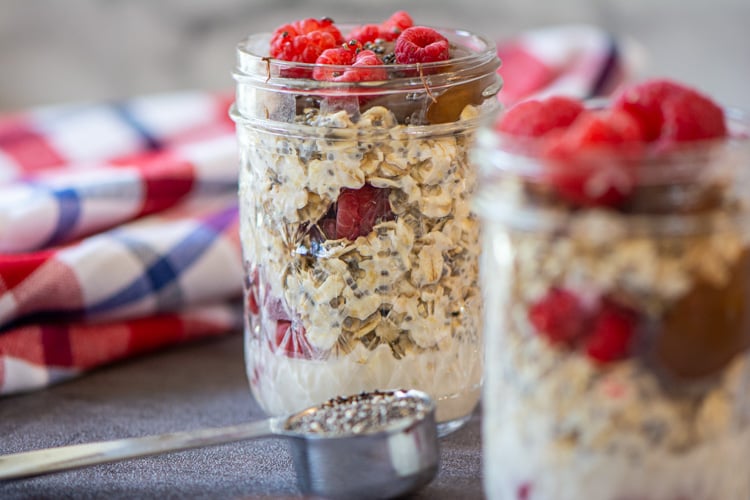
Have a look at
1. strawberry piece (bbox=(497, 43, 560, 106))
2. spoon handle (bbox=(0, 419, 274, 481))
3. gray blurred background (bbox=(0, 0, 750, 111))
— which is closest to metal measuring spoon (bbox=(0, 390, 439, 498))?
spoon handle (bbox=(0, 419, 274, 481))

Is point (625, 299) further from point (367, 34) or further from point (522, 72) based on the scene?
point (522, 72)

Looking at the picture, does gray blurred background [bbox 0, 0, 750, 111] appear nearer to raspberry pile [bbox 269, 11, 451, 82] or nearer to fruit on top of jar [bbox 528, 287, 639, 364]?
raspberry pile [bbox 269, 11, 451, 82]

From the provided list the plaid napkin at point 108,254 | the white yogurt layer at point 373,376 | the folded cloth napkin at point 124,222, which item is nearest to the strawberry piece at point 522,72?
the folded cloth napkin at point 124,222

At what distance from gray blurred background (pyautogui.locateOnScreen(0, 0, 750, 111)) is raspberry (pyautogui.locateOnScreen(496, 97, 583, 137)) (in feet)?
3.14

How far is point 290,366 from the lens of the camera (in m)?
0.76

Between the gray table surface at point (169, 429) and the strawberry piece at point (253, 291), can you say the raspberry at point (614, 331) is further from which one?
the strawberry piece at point (253, 291)

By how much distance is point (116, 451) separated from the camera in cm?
67

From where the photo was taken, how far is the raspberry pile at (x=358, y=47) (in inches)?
27.2

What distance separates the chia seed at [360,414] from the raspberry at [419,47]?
0.84ft

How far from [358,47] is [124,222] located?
47cm

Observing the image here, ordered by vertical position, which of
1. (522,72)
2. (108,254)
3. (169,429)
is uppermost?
(522,72)

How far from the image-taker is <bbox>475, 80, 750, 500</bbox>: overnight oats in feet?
1.68

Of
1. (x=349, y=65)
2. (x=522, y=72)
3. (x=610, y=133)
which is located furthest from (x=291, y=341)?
(x=522, y=72)

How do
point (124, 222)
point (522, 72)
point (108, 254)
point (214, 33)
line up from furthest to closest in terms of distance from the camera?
point (214, 33), point (522, 72), point (124, 222), point (108, 254)
